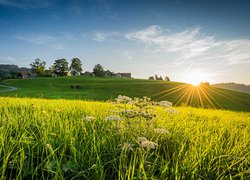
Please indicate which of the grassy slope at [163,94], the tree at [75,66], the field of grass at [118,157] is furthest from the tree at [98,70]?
the field of grass at [118,157]

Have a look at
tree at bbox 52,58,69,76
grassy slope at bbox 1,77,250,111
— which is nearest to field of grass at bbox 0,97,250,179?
grassy slope at bbox 1,77,250,111

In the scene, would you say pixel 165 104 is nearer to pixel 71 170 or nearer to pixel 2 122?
pixel 71 170

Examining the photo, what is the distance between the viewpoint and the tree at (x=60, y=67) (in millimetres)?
119062

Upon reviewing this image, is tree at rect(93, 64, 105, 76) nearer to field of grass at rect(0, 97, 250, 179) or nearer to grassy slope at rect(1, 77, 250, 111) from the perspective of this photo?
grassy slope at rect(1, 77, 250, 111)

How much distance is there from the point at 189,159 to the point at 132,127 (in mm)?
981

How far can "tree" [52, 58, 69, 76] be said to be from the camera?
4688 inches

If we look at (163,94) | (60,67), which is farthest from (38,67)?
(163,94)

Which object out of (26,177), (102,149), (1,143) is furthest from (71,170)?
(1,143)

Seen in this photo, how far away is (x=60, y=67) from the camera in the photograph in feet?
391

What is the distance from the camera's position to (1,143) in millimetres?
2299

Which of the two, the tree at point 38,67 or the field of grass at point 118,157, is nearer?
the field of grass at point 118,157

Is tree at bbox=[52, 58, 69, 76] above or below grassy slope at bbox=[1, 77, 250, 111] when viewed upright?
above

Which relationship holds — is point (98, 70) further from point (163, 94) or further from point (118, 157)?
point (118, 157)

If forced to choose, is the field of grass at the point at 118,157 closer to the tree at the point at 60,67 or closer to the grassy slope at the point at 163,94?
the grassy slope at the point at 163,94
